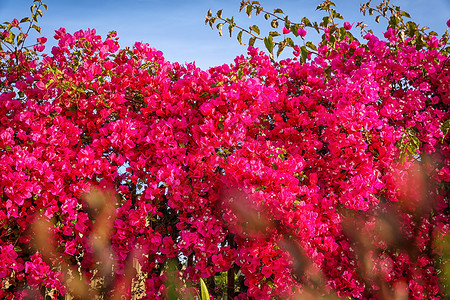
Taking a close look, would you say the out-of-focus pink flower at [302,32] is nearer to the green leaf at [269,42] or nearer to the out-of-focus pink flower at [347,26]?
the out-of-focus pink flower at [347,26]

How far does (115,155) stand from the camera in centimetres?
328

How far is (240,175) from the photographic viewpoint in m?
2.87

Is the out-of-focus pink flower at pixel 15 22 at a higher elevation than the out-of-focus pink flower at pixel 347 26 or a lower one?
higher

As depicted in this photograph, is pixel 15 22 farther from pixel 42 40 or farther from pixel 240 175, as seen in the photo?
pixel 240 175

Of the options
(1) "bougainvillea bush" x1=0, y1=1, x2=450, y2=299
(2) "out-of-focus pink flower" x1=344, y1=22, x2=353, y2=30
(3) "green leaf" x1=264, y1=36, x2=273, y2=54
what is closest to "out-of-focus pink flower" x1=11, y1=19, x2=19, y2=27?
(1) "bougainvillea bush" x1=0, y1=1, x2=450, y2=299

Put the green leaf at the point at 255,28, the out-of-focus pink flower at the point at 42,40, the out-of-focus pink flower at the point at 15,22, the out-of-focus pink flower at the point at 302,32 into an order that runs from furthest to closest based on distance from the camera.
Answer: the out-of-focus pink flower at the point at 42,40
the out-of-focus pink flower at the point at 15,22
the out-of-focus pink flower at the point at 302,32
the green leaf at the point at 255,28

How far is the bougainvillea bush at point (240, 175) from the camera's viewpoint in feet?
9.80

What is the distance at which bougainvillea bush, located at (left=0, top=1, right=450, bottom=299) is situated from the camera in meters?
2.99

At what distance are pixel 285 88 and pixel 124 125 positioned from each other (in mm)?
1485

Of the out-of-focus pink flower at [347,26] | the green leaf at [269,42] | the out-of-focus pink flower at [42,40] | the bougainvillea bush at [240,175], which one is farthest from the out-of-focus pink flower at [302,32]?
the out-of-focus pink flower at [42,40]

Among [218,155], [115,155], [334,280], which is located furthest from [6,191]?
[334,280]

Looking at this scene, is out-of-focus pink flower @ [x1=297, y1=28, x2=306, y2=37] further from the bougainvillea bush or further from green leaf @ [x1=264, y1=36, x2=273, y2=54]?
green leaf @ [x1=264, y1=36, x2=273, y2=54]

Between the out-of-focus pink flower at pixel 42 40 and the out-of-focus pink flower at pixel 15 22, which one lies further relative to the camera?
→ the out-of-focus pink flower at pixel 42 40

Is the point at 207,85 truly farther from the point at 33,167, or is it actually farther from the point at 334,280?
the point at 334,280
